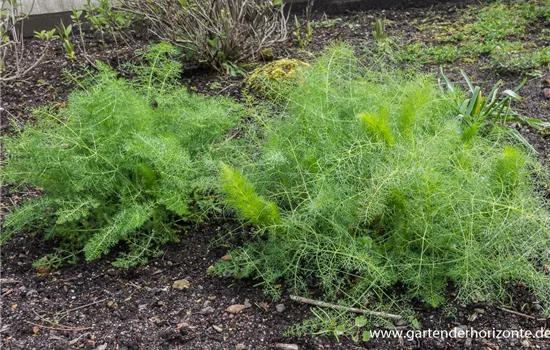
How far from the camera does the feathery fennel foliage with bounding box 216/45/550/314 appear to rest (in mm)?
2438

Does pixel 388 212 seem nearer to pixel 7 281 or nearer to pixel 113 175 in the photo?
pixel 113 175

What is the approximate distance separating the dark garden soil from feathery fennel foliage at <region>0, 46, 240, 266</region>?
122mm

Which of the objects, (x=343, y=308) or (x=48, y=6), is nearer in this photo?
(x=343, y=308)

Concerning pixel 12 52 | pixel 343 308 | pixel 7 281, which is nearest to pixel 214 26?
pixel 12 52

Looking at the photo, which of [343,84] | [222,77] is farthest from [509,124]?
[222,77]

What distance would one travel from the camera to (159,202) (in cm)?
288

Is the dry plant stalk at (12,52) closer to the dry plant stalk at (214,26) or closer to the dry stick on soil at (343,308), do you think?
the dry plant stalk at (214,26)

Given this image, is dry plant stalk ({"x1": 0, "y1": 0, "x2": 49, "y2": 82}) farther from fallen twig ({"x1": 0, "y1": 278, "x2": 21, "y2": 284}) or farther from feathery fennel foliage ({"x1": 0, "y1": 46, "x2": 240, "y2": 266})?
fallen twig ({"x1": 0, "y1": 278, "x2": 21, "y2": 284})

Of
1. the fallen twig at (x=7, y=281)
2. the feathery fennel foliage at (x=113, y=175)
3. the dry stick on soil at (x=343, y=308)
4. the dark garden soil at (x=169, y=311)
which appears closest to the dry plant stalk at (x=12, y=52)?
the feathery fennel foliage at (x=113, y=175)

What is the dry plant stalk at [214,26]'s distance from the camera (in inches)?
189

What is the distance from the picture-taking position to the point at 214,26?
4.75m

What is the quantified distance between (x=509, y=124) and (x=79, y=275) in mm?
2794

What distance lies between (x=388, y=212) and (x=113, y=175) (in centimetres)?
128

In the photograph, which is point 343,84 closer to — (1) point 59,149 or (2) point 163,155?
(2) point 163,155
